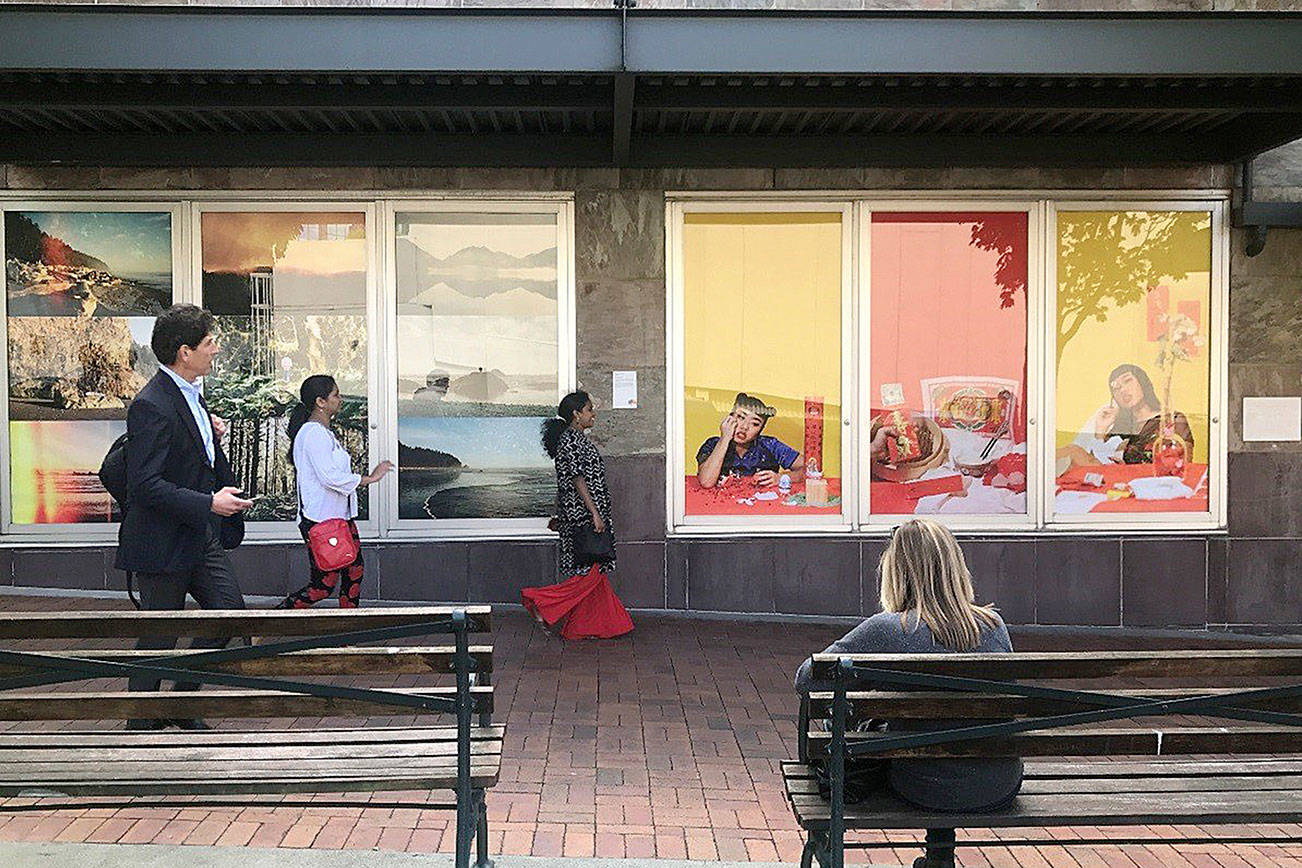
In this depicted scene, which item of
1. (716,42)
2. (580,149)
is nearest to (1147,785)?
(716,42)

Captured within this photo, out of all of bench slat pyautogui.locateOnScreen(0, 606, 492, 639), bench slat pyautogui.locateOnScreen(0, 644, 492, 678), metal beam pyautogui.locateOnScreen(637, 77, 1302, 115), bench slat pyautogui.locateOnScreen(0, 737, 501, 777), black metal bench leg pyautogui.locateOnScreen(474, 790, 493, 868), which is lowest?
black metal bench leg pyautogui.locateOnScreen(474, 790, 493, 868)

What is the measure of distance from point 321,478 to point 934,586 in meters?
4.55

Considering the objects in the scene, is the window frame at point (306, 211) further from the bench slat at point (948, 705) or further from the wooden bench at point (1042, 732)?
the bench slat at point (948, 705)

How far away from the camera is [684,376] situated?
9.32m

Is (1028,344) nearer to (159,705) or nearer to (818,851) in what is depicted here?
(818,851)

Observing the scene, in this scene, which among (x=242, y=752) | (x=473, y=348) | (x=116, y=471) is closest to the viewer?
(x=242, y=752)

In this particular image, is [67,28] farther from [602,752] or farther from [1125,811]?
[1125,811]

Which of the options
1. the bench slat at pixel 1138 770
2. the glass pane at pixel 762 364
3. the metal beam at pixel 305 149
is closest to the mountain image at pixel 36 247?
the metal beam at pixel 305 149

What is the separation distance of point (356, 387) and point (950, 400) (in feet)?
14.9

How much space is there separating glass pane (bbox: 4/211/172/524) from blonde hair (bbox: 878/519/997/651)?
7.04 m

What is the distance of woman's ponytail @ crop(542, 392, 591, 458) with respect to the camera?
27.3 feet

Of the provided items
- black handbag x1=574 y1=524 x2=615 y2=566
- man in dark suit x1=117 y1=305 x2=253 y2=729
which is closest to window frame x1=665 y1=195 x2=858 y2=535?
black handbag x1=574 y1=524 x2=615 y2=566

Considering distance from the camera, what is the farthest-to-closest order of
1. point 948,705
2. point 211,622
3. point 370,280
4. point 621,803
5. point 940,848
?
A: point 370,280 < point 621,803 < point 940,848 < point 211,622 < point 948,705

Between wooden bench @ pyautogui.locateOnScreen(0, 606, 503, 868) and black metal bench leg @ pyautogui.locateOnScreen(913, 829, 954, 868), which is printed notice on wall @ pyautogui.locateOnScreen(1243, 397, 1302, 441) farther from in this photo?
wooden bench @ pyautogui.locateOnScreen(0, 606, 503, 868)
